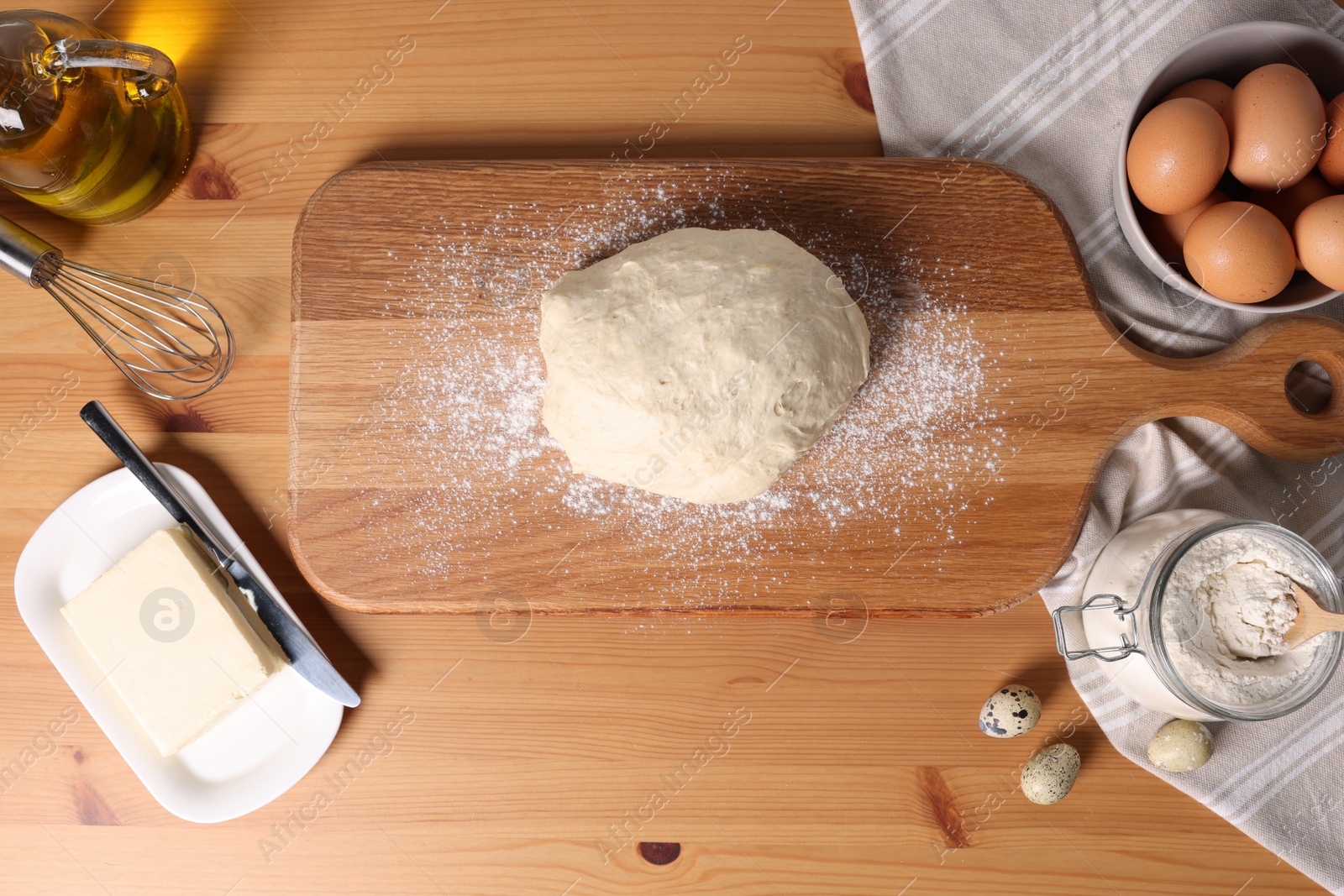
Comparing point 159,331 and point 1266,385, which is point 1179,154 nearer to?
point 1266,385

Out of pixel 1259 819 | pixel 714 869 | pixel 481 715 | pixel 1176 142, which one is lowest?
pixel 1259 819

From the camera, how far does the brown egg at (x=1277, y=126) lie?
859 mm

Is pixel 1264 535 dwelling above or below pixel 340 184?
below

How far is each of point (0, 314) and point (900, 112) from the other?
4.25 feet

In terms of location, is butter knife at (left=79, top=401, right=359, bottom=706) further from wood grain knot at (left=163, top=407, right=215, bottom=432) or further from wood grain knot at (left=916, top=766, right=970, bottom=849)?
wood grain knot at (left=916, top=766, right=970, bottom=849)

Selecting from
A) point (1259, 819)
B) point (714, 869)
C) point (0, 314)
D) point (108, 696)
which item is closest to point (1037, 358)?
point (1259, 819)

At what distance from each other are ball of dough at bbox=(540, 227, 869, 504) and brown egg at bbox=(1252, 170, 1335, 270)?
1.76 feet

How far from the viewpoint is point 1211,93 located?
3.05 ft

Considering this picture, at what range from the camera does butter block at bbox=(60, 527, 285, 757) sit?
978 millimetres

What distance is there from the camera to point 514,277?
40.1 inches

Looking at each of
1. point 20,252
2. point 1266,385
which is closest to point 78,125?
point 20,252

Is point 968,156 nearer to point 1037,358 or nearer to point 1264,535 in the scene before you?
point 1037,358

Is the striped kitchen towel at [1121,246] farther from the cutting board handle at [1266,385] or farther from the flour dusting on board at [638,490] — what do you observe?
the flour dusting on board at [638,490]

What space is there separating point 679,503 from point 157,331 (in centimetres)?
77
